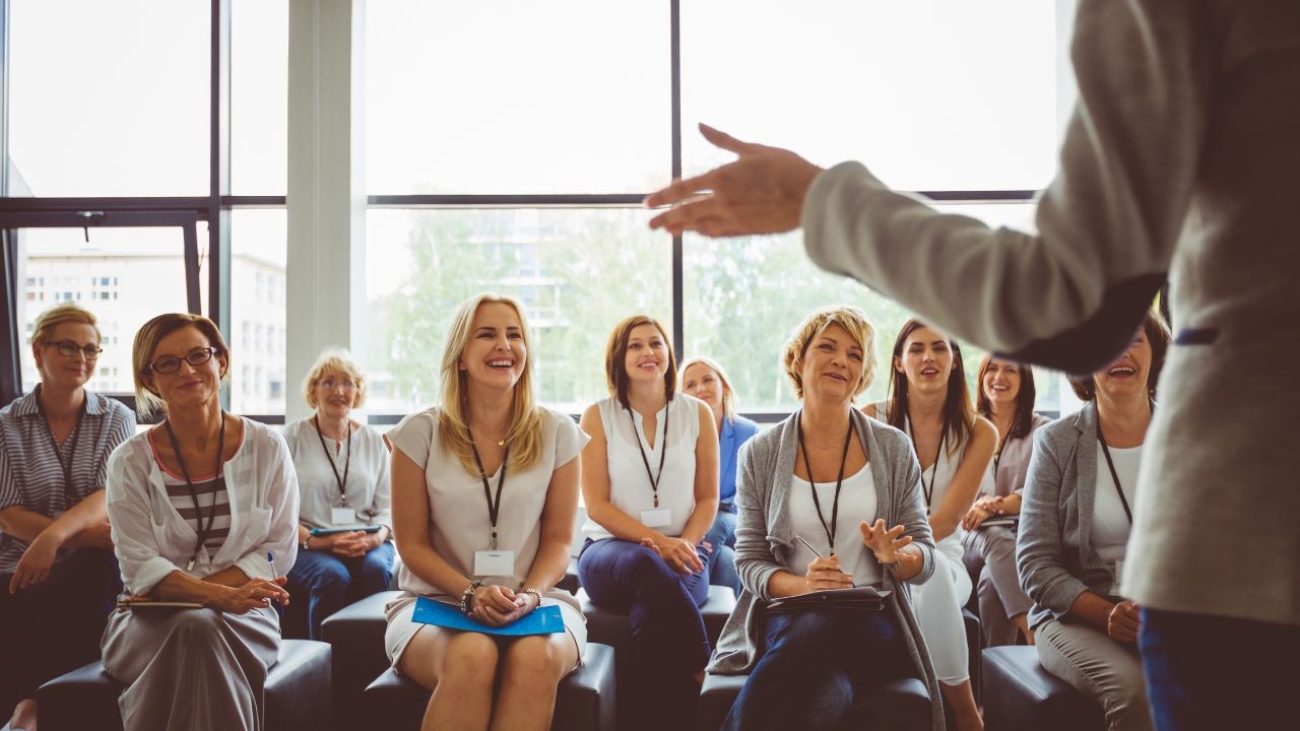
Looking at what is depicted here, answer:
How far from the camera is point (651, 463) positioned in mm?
4066

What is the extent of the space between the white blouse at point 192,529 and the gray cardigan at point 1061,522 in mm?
2453

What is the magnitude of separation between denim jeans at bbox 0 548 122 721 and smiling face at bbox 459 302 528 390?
1.71 m

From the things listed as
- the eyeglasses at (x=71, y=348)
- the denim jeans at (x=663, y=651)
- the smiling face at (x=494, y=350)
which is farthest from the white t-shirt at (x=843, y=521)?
the eyeglasses at (x=71, y=348)

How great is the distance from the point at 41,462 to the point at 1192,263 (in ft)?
14.0

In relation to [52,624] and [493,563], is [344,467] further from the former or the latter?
[493,563]

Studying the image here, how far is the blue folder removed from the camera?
2.56m

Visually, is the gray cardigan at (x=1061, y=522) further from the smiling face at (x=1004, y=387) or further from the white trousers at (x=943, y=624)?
the smiling face at (x=1004, y=387)

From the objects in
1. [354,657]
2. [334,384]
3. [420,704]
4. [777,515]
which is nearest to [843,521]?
[777,515]

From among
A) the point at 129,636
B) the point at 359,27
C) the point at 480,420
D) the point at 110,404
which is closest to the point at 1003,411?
the point at 480,420

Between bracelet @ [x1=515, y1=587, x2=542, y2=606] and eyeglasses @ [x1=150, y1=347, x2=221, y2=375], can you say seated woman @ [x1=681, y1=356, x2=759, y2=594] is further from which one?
eyeglasses @ [x1=150, y1=347, x2=221, y2=375]

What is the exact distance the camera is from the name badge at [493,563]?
286 centimetres

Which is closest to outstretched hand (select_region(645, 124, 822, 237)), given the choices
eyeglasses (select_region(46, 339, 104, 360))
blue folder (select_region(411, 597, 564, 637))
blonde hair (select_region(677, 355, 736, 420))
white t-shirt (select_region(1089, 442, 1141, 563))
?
blue folder (select_region(411, 597, 564, 637))

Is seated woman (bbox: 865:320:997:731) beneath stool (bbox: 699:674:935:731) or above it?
above

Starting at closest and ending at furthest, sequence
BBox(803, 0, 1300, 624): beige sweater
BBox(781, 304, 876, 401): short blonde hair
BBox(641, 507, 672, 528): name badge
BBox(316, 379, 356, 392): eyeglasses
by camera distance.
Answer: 1. BBox(803, 0, 1300, 624): beige sweater
2. BBox(781, 304, 876, 401): short blonde hair
3. BBox(641, 507, 672, 528): name badge
4. BBox(316, 379, 356, 392): eyeglasses
